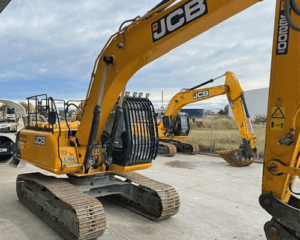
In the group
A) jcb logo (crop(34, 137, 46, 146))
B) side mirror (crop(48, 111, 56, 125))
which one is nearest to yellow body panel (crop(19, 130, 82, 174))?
jcb logo (crop(34, 137, 46, 146))

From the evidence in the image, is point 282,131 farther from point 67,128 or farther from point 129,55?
point 67,128

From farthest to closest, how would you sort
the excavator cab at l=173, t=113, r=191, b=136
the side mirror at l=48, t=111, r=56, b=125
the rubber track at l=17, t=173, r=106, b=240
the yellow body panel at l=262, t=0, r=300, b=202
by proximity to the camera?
the excavator cab at l=173, t=113, r=191, b=136, the side mirror at l=48, t=111, r=56, b=125, the rubber track at l=17, t=173, r=106, b=240, the yellow body panel at l=262, t=0, r=300, b=202

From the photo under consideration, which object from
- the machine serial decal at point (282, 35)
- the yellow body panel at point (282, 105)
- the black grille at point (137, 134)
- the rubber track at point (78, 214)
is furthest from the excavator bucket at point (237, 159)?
the machine serial decal at point (282, 35)

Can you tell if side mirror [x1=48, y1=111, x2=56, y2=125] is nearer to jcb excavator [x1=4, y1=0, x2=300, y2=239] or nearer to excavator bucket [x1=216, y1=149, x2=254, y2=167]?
jcb excavator [x1=4, y1=0, x2=300, y2=239]

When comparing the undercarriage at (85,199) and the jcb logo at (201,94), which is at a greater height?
the jcb logo at (201,94)

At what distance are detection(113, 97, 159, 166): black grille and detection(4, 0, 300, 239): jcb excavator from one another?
2cm

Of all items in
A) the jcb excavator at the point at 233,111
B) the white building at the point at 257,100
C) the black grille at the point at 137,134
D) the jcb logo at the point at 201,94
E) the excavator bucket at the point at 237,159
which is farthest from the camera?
the white building at the point at 257,100

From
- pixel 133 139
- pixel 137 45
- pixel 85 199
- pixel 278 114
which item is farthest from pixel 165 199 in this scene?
pixel 278 114

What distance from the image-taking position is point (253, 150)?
35.2ft

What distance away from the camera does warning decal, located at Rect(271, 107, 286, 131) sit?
9.97 ft

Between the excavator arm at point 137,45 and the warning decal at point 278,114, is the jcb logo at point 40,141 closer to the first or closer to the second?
the excavator arm at point 137,45

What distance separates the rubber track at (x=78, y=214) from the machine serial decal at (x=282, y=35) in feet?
11.2

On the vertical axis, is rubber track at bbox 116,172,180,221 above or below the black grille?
below

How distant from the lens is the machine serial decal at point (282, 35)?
2.99 meters
